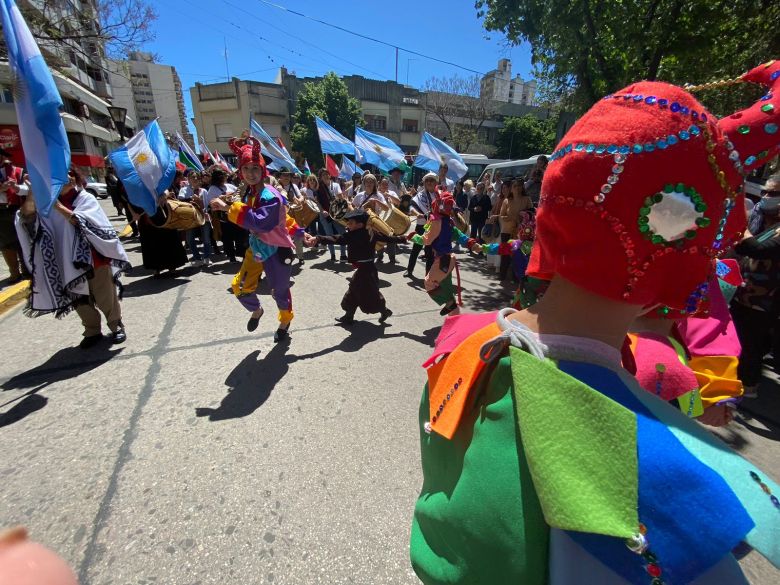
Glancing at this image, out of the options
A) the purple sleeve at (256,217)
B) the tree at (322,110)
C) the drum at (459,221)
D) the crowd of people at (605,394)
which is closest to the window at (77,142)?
the tree at (322,110)

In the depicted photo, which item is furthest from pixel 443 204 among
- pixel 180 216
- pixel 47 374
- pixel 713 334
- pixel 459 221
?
pixel 180 216

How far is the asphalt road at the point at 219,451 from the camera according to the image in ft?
6.24

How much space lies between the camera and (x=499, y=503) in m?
0.73

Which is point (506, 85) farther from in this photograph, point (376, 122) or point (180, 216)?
point (180, 216)

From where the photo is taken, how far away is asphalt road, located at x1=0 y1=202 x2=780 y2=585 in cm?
190

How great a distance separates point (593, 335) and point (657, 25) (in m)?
7.30

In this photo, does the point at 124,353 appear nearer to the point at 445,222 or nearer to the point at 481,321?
the point at 445,222

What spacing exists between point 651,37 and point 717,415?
6.56 meters

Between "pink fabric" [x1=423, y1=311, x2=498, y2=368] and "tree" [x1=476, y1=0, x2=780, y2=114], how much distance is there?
272 inches

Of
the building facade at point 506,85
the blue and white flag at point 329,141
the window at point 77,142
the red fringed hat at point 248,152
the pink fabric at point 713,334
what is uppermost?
the building facade at point 506,85

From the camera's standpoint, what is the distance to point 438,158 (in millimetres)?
10469

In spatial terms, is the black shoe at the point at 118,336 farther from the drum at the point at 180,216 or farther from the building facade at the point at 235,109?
the building facade at the point at 235,109

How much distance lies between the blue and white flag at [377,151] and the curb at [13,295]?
871 cm

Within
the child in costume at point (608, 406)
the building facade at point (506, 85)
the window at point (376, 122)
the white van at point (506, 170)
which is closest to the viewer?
the child in costume at point (608, 406)
